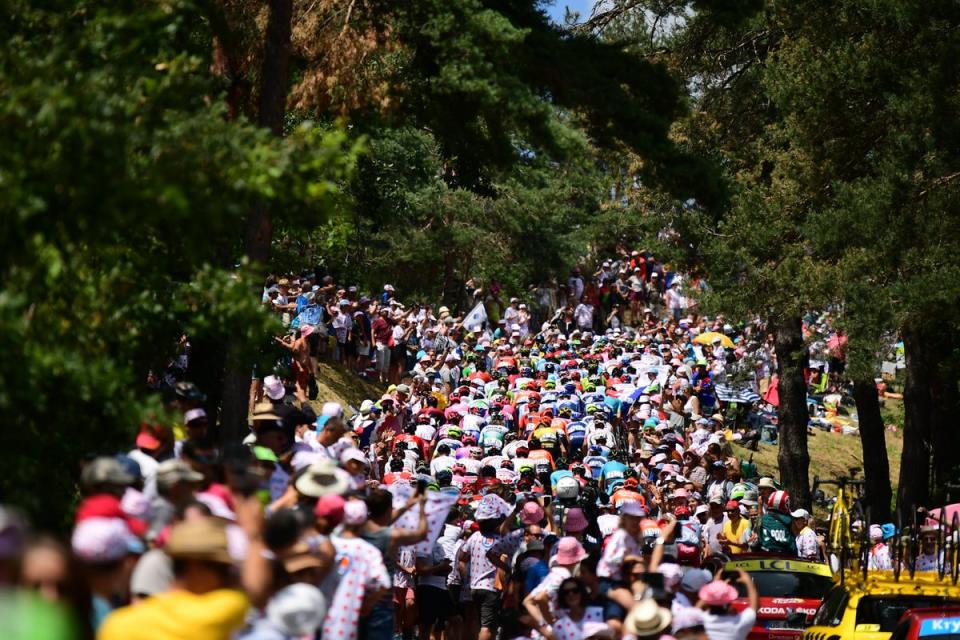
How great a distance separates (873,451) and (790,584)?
14.8 metres

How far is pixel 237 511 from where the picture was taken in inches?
311

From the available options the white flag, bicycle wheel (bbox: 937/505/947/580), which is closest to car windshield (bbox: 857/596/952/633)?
bicycle wheel (bbox: 937/505/947/580)

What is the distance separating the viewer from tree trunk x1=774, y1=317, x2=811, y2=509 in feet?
99.0

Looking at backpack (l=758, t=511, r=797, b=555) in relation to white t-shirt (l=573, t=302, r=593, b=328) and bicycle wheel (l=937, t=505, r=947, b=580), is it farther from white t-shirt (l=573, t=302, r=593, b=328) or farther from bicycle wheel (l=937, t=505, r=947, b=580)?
white t-shirt (l=573, t=302, r=593, b=328)

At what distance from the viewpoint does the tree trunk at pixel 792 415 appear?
30.2 meters

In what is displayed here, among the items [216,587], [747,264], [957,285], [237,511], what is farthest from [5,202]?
[747,264]

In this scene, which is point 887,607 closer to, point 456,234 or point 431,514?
point 431,514

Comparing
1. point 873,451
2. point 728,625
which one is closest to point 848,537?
point 728,625

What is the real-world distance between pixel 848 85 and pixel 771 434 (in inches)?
704

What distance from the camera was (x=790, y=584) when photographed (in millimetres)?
16609

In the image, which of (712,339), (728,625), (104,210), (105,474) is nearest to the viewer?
(104,210)

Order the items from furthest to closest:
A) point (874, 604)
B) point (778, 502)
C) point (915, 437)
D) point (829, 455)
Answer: point (829, 455) < point (915, 437) < point (778, 502) < point (874, 604)

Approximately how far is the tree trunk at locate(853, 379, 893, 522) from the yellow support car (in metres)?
16.3

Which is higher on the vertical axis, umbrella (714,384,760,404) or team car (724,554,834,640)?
umbrella (714,384,760,404)
